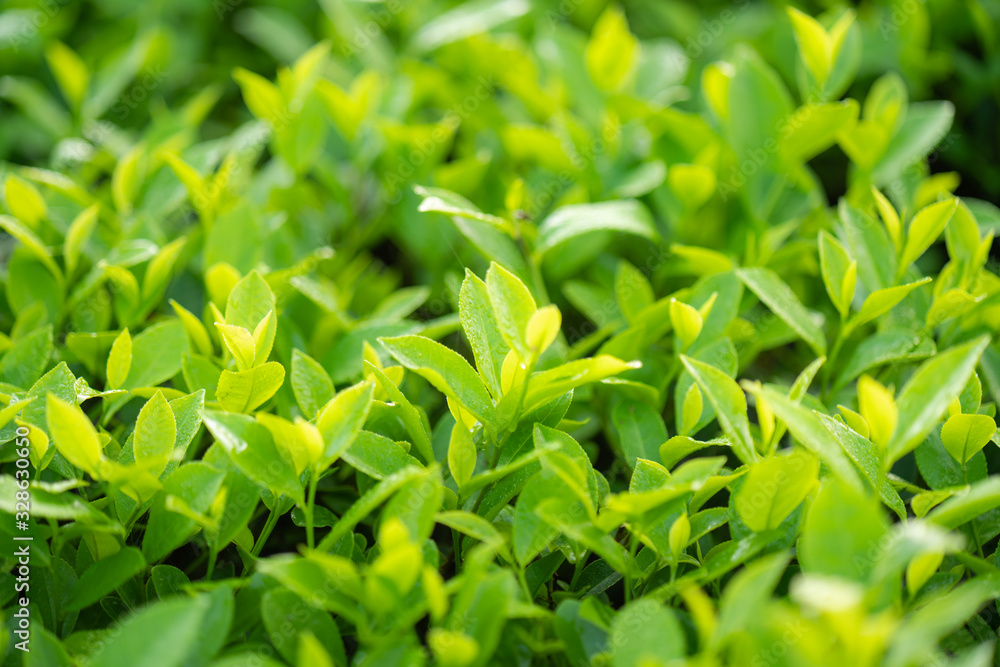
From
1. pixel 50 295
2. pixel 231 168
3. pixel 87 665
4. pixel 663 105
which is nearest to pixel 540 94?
pixel 663 105

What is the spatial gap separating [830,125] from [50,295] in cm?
136

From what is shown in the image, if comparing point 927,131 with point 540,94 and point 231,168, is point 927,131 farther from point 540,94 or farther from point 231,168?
point 231,168

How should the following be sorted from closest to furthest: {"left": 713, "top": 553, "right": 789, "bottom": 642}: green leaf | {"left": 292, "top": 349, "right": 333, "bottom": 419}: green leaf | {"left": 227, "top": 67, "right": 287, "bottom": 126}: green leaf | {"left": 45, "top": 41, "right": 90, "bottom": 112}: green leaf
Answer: {"left": 713, "top": 553, "right": 789, "bottom": 642}: green leaf, {"left": 292, "top": 349, "right": 333, "bottom": 419}: green leaf, {"left": 227, "top": 67, "right": 287, "bottom": 126}: green leaf, {"left": 45, "top": 41, "right": 90, "bottom": 112}: green leaf

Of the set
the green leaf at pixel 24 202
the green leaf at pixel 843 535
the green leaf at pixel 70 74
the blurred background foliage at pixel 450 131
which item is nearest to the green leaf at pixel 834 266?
the blurred background foliage at pixel 450 131

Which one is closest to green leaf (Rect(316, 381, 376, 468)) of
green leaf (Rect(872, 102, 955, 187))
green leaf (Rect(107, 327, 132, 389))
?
green leaf (Rect(107, 327, 132, 389))

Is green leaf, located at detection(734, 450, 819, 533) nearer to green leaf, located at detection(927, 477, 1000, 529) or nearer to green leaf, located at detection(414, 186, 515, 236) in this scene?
green leaf, located at detection(927, 477, 1000, 529)

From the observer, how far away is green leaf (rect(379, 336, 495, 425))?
1000 mm

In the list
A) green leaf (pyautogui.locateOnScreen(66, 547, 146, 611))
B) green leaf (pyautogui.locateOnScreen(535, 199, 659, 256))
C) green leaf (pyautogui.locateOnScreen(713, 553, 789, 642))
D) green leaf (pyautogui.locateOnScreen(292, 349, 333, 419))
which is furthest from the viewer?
green leaf (pyautogui.locateOnScreen(535, 199, 659, 256))

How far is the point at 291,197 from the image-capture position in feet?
5.29

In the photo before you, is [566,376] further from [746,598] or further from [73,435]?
[73,435]

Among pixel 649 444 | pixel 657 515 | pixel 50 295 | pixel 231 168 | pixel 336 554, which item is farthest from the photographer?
pixel 231 168

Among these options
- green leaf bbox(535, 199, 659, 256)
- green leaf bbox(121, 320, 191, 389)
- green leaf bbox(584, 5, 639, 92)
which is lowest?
green leaf bbox(121, 320, 191, 389)

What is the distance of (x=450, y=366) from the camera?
101 cm

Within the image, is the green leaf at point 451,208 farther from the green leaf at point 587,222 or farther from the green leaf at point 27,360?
the green leaf at point 27,360
